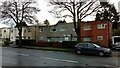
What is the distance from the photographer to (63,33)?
225 ft

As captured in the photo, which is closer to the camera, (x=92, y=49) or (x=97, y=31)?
(x=92, y=49)

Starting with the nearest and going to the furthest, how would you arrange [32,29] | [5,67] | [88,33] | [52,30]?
[5,67] → [88,33] → [52,30] → [32,29]

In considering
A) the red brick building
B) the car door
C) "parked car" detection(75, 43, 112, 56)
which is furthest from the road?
the red brick building

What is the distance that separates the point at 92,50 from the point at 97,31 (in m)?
23.7

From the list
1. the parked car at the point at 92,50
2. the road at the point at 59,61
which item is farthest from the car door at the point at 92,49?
the road at the point at 59,61

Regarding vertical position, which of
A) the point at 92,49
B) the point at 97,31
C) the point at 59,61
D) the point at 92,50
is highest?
the point at 97,31

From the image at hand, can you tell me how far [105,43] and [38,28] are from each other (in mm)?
31222

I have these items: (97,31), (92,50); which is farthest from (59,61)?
(97,31)

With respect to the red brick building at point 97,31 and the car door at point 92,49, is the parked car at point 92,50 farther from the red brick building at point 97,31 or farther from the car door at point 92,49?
the red brick building at point 97,31

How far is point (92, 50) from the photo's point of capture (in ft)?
94.6

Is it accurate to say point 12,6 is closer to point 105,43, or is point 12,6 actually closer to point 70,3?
point 70,3

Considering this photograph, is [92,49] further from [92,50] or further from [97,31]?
[97,31]

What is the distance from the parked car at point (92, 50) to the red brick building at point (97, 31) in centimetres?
1786

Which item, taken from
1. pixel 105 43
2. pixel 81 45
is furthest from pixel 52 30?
pixel 81 45
